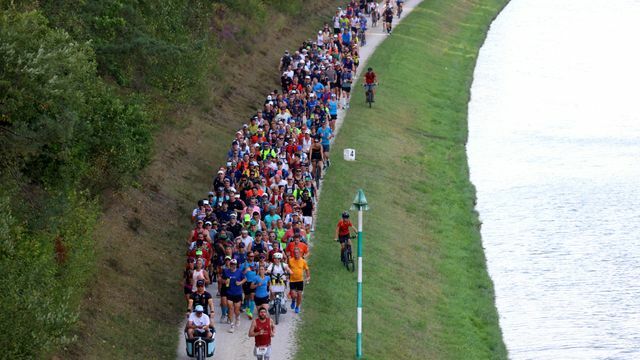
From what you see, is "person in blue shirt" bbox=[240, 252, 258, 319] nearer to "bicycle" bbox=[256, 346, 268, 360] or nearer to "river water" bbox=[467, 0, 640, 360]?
"bicycle" bbox=[256, 346, 268, 360]

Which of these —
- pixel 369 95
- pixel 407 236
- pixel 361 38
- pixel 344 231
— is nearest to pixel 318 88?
pixel 369 95

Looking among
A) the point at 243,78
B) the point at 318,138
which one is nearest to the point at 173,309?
the point at 318,138

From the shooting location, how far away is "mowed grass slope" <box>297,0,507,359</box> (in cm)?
3197

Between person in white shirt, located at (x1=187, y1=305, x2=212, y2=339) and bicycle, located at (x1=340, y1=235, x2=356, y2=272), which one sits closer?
person in white shirt, located at (x1=187, y1=305, x2=212, y2=339)

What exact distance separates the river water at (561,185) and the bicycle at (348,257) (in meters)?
4.35

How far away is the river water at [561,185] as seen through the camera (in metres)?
35.5

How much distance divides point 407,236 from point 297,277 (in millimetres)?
10608

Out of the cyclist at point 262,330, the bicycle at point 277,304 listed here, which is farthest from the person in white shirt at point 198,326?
the bicycle at point 277,304

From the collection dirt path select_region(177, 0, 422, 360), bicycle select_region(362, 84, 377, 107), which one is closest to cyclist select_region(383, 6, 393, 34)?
bicycle select_region(362, 84, 377, 107)

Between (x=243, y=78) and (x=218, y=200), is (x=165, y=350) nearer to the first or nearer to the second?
(x=218, y=200)

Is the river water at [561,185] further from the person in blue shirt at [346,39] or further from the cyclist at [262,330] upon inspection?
the cyclist at [262,330]

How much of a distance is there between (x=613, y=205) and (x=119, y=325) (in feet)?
73.4

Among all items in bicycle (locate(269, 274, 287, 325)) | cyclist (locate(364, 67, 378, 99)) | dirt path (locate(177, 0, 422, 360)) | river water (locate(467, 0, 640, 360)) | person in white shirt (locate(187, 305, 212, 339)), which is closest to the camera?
person in white shirt (locate(187, 305, 212, 339))

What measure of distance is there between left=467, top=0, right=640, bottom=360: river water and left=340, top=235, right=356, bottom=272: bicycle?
4.35 metres
